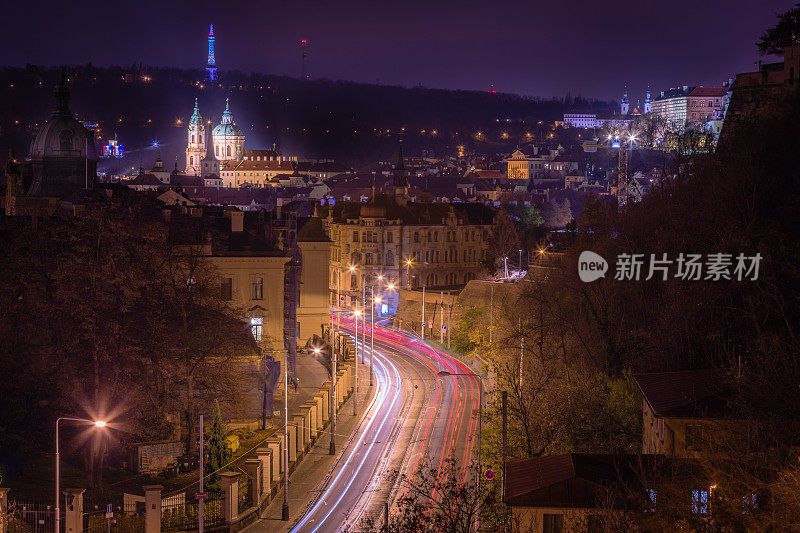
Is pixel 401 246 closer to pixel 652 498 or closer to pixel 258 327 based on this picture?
pixel 258 327

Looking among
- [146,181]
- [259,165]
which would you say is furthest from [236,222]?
[259,165]

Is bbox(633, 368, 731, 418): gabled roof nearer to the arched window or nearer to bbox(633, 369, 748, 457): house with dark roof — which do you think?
bbox(633, 369, 748, 457): house with dark roof

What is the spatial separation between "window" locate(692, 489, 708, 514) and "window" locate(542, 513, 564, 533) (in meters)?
2.68

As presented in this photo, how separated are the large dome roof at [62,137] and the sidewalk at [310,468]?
21.4 m

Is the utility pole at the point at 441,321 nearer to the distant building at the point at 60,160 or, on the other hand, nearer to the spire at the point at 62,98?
the distant building at the point at 60,160

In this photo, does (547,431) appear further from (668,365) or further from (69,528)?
(69,528)

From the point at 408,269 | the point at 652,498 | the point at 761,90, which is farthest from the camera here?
the point at 408,269

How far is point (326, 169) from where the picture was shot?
184 metres

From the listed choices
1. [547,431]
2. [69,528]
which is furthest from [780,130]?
[69,528]

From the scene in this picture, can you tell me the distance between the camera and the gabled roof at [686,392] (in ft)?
80.6

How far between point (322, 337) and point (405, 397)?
1224cm

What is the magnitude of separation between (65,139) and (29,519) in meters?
36.3

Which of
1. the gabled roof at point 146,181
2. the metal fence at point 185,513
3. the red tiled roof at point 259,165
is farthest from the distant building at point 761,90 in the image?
the red tiled roof at point 259,165

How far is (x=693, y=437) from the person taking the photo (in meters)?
24.2
